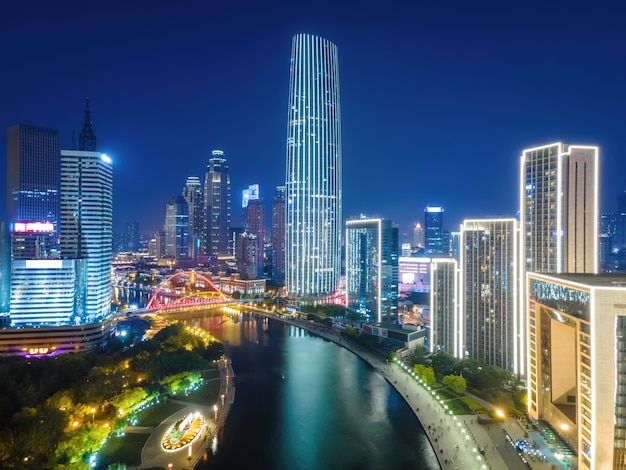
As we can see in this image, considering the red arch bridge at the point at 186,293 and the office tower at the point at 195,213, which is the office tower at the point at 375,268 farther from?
the office tower at the point at 195,213

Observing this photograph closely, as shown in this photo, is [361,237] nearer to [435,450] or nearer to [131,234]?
[435,450]

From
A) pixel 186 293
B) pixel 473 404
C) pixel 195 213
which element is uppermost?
pixel 195 213

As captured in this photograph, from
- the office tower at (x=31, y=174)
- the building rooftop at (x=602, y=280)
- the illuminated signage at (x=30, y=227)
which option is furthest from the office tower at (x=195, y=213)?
the building rooftop at (x=602, y=280)

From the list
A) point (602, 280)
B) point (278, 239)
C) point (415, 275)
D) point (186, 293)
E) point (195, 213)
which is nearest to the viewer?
point (602, 280)

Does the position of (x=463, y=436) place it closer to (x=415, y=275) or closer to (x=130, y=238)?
(x=415, y=275)

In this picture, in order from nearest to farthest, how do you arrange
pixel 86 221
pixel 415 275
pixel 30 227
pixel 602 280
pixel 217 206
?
pixel 602 280
pixel 86 221
pixel 30 227
pixel 415 275
pixel 217 206

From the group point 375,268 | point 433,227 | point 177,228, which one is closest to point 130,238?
point 177,228
